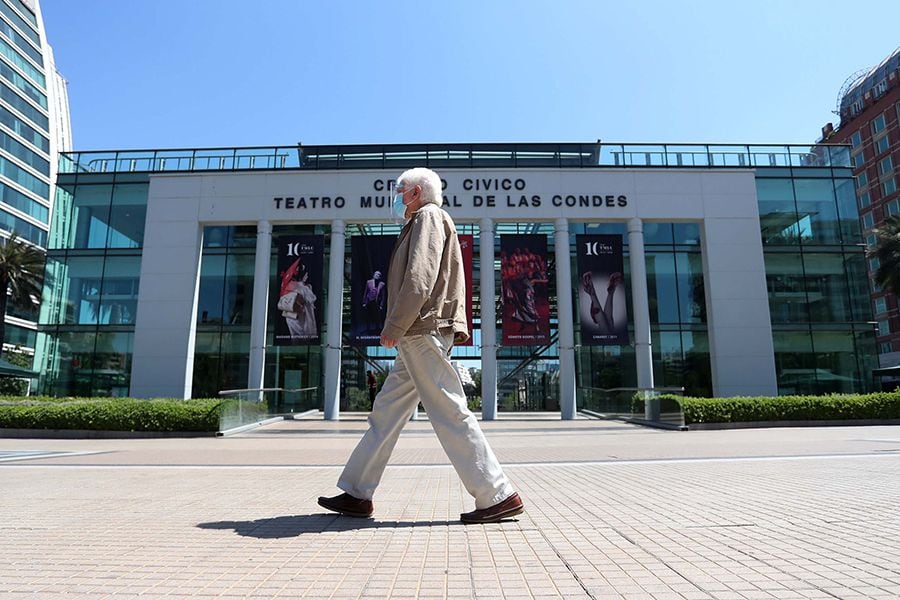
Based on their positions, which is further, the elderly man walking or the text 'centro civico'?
the text 'centro civico'

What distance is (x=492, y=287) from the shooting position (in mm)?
23172

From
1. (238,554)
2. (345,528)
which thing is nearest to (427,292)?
(345,528)

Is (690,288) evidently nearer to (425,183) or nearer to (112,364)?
(425,183)

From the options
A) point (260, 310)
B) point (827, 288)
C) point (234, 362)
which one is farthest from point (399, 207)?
point (827, 288)

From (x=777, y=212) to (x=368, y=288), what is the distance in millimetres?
19308

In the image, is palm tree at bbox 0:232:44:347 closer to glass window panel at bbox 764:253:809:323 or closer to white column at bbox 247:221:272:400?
white column at bbox 247:221:272:400

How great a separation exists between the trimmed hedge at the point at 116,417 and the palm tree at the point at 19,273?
1080 inches

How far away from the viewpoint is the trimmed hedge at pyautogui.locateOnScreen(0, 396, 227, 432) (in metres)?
14.5

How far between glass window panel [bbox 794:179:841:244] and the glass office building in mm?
61756

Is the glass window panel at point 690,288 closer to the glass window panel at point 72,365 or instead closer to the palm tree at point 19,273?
the glass window panel at point 72,365

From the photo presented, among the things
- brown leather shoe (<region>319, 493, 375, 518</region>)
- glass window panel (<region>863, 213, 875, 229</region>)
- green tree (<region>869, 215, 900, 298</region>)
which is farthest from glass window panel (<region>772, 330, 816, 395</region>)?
glass window panel (<region>863, 213, 875, 229</region>)

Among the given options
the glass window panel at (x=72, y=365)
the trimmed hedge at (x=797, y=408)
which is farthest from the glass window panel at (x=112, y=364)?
the trimmed hedge at (x=797, y=408)

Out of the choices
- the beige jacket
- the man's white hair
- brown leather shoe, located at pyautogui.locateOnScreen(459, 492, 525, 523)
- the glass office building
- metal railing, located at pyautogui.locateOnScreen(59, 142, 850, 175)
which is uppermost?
the glass office building

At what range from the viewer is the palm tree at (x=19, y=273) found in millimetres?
36594
